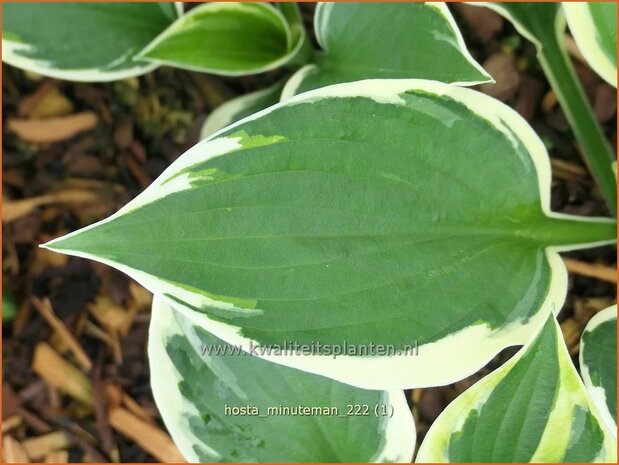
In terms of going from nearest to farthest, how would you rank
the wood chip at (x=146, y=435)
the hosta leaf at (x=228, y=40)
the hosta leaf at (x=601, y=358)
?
the hosta leaf at (x=601, y=358) < the hosta leaf at (x=228, y=40) < the wood chip at (x=146, y=435)

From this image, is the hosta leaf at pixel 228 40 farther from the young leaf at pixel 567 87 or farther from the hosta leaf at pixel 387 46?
the young leaf at pixel 567 87

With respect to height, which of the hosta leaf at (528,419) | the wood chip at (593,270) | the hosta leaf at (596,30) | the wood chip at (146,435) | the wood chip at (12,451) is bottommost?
the wood chip at (12,451)

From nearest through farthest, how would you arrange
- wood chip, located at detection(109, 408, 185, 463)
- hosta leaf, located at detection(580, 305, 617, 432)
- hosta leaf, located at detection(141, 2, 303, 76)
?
hosta leaf, located at detection(580, 305, 617, 432), hosta leaf, located at detection(141, 2, 303, 76), wood chip, located at detection(109, 408, 185, 463)

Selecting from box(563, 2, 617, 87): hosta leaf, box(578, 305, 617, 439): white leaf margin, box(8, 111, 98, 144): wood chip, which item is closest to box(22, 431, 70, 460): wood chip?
box(8, 111, 98, 144): wood chip

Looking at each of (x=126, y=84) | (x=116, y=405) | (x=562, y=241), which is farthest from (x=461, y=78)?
(x=116, y=405)

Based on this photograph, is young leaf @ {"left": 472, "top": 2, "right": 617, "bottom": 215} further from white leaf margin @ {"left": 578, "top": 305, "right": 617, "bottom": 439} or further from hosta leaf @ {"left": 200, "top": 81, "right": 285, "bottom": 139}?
hosta leaf @ {"left": 200, "top": 81, "right": 285, "bottom": 139}

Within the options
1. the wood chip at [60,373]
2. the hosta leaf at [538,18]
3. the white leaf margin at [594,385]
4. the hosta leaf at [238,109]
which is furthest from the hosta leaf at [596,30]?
the wood chip at [60,373]

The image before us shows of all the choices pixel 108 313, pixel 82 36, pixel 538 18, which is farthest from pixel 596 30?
pixel 108 313
